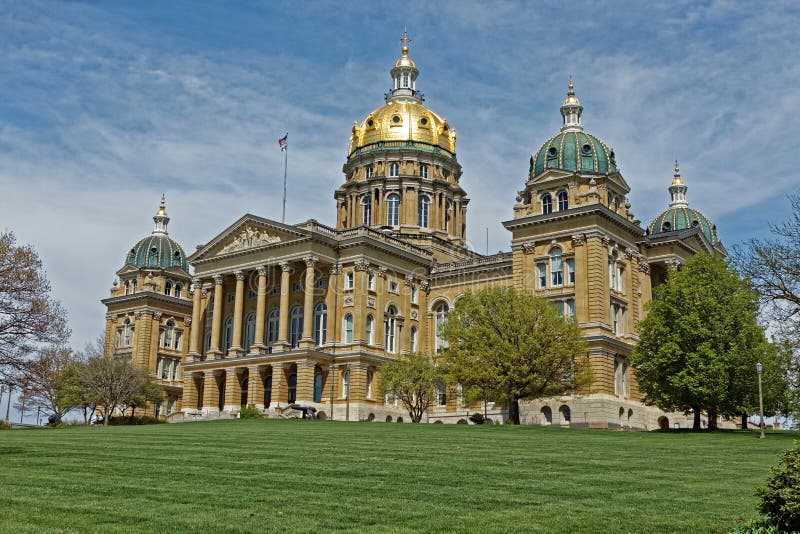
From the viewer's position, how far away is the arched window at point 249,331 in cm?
7782

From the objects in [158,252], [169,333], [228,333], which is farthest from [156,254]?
[228,333]

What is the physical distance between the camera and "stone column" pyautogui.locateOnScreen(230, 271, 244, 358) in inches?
2906

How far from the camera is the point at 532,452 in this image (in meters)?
27.2

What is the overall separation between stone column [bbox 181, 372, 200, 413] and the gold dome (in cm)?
3044

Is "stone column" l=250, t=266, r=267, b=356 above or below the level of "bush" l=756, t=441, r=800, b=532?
above

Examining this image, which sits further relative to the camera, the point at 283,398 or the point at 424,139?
the point at 424,139

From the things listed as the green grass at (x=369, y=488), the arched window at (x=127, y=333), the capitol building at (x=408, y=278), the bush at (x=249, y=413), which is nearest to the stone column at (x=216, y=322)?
the capitol building at (x=408, y=278)

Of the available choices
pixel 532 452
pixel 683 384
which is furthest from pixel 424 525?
pixel 683 384

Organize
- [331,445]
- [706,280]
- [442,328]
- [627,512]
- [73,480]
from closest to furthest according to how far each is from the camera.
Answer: [627,512] → [73,480] → [331,445] → [706,280] → [442,328]

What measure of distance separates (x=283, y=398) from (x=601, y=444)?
40545mm

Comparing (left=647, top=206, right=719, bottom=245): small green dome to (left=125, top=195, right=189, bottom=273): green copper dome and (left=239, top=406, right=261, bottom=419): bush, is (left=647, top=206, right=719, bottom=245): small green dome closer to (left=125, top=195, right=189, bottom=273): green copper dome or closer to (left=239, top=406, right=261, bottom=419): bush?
(left=239, top=406, right=261, bottom=419): bush

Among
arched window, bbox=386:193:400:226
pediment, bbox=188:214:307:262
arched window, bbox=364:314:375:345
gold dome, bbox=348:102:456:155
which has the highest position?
gold dome, bbox=348:102:456:155

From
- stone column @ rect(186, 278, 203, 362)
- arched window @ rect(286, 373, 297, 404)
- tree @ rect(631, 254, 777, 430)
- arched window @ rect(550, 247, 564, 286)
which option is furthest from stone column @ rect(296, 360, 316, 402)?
tree @ rect(631, 254, 777, 430)

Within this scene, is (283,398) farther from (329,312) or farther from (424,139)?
(424,139)
